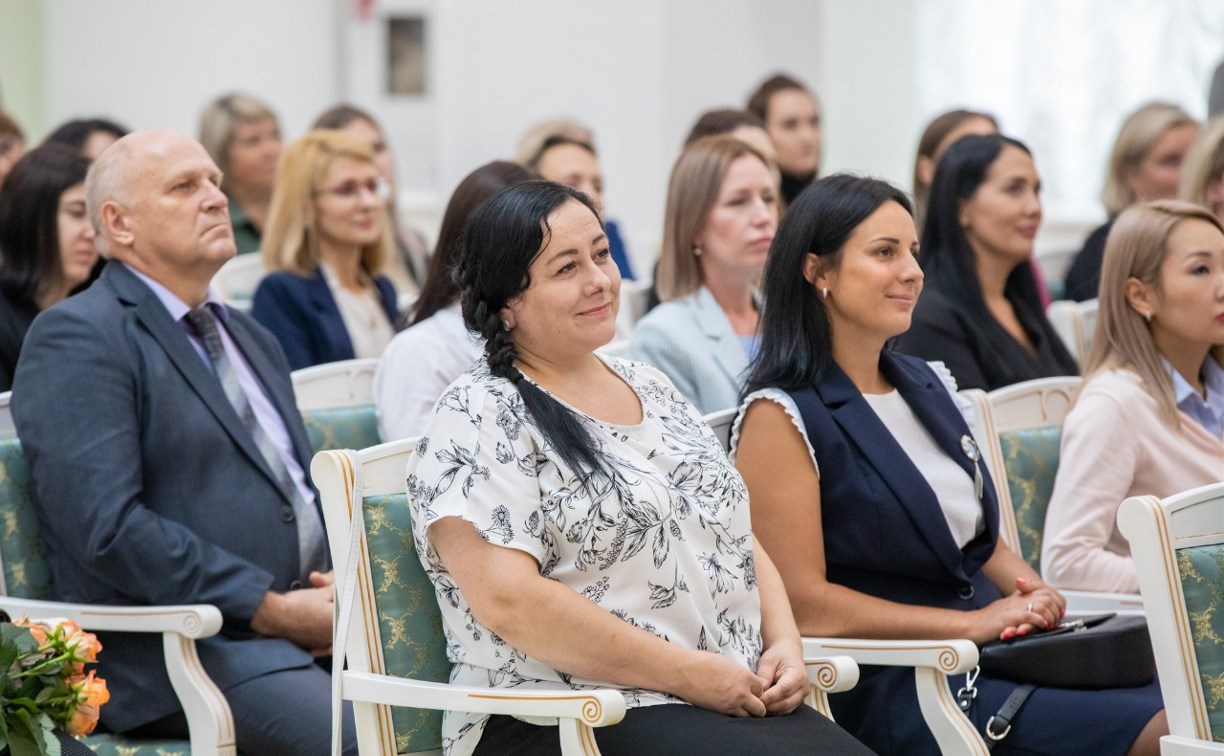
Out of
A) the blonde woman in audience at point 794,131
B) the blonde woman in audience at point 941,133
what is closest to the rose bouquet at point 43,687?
the blonde woman in audience at point 941,133

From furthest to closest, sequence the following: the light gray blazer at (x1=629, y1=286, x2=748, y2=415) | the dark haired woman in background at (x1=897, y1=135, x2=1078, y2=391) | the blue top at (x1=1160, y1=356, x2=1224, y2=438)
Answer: the dark haired woman in background at (x1=897, y1=135, x2=1078, y2=391) → the light gray blazer at (x1=629, y1=286, x2=748, y2=415) → the blue top at (x1=1160, y1=356, x2=1224, y2=438)

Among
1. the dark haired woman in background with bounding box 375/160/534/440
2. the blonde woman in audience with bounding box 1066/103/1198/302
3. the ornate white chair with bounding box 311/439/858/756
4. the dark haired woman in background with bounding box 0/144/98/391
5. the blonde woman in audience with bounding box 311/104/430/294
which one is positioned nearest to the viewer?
the ornate white chair with bounding box 311/439/858/756

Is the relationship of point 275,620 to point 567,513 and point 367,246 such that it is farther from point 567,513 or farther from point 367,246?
point 367,246

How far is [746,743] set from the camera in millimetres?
2180

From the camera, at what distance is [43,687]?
2201 mm

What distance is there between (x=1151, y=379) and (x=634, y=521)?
54.6 inches

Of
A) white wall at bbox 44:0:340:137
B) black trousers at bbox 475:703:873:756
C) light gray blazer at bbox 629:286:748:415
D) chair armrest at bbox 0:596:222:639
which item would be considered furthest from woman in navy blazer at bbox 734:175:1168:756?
white wall at bbox 44:0:340:137

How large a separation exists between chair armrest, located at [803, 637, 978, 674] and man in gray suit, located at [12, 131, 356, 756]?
810mm

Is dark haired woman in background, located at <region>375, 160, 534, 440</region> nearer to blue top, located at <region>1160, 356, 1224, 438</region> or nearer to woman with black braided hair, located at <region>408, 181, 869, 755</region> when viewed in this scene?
woman with black braided hair, located at <region>408, 181, 869, 755</region>

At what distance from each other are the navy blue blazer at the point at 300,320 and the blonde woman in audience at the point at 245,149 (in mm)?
1667

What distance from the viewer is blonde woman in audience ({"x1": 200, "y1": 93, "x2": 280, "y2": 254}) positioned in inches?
247

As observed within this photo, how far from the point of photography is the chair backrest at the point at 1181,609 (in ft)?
7.98

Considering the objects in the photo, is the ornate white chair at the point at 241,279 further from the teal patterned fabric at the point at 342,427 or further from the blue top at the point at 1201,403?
the blue top at the point at 1201,403

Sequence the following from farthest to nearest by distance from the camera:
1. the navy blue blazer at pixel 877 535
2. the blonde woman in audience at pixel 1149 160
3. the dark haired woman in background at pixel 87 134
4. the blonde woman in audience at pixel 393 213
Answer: the blonde woman in audience at pixel 393 213 → the blonde woman in audience at pixel 1149 160 → the dark haired woman in background at pixel 87 134 → the navy blue blazer at pixel 877 535
